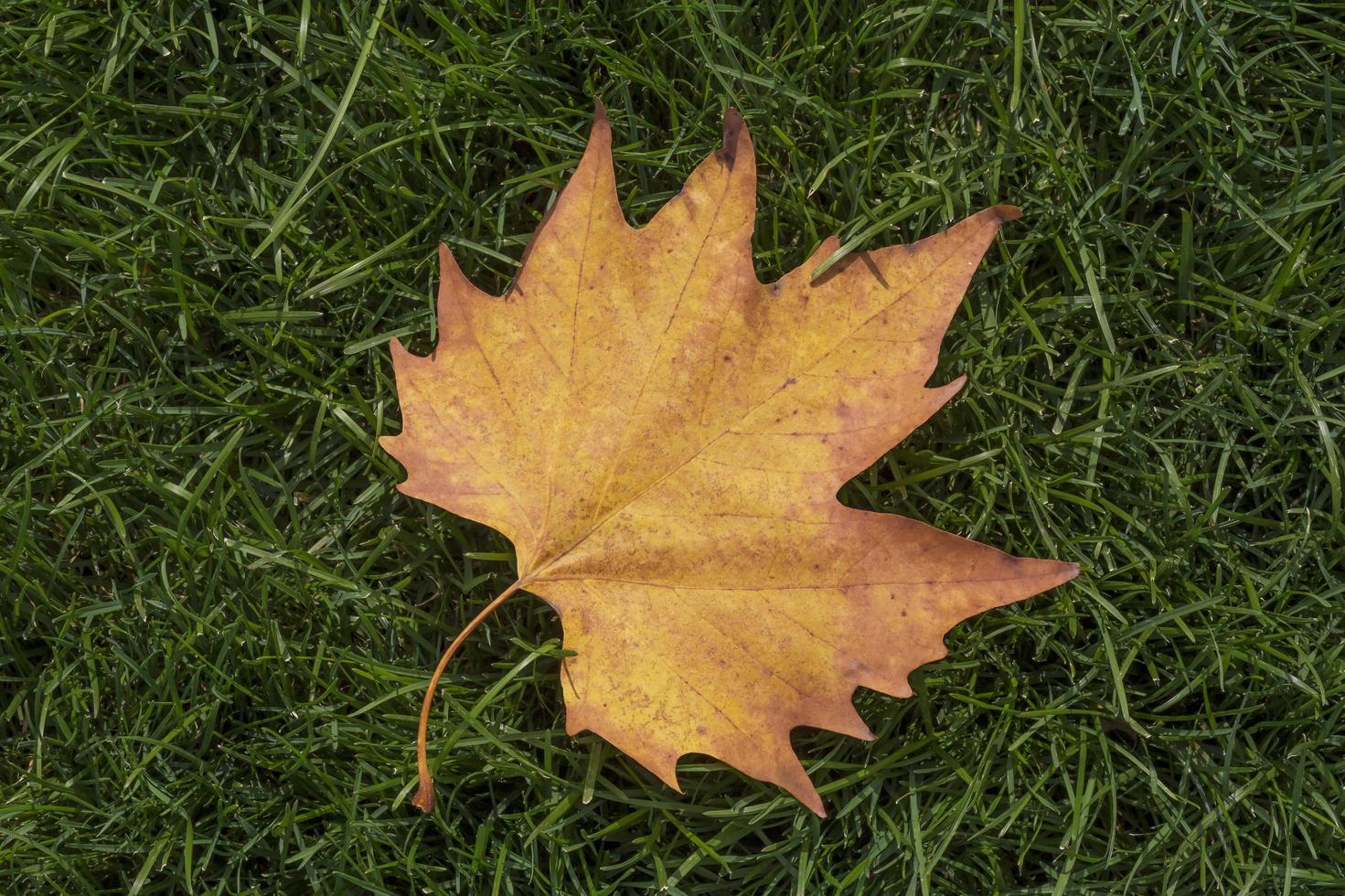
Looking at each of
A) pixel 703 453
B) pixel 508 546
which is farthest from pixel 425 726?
pixel 703 453

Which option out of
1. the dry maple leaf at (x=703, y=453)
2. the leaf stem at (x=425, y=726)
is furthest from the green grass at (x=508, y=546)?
the dry maple leaf at (x=703, y=453)

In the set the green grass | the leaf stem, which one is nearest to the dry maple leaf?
the leaf stem

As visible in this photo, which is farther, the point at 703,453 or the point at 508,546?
the point at 508,546

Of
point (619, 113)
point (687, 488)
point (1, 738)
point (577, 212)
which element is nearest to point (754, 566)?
point (687, 488)

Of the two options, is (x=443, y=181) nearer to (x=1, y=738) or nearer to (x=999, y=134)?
(x=999, y=134)

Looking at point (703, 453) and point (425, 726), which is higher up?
point (703, 453)

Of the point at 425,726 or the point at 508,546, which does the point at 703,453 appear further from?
the point at 425,726
